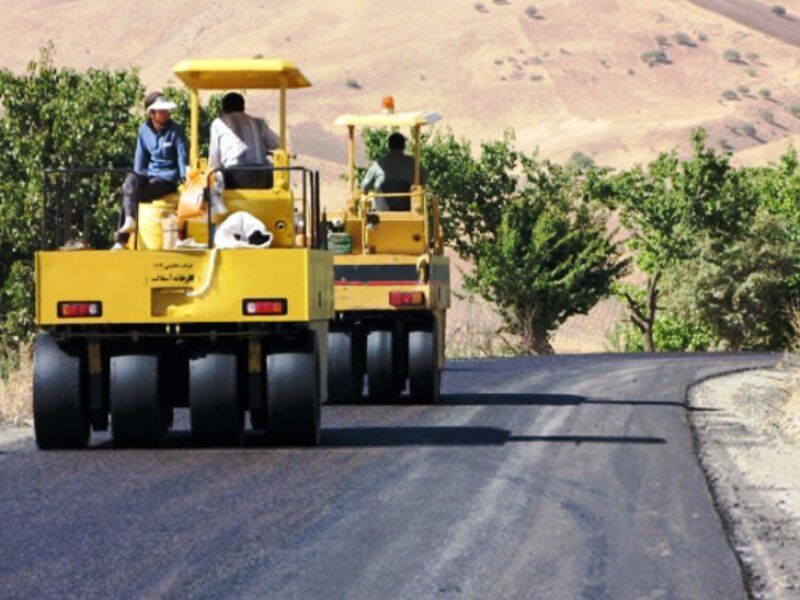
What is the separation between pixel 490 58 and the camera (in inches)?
5738

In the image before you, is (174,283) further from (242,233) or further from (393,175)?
(393,175)

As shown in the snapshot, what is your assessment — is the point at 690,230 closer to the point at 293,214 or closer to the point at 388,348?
the point at 388,348

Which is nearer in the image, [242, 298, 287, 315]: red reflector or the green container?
[242, 298, 287, 315]: red reflector

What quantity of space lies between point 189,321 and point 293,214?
5.70 feet

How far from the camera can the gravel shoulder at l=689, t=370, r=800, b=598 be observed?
1149 cm

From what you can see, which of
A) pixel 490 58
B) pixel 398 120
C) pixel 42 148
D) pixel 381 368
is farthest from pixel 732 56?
pixel 381 368

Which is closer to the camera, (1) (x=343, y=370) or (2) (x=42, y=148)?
(1) (x=343, y=370)

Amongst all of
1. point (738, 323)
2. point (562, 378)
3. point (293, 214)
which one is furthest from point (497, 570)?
point (738, 323)

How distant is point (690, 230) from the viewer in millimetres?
57188

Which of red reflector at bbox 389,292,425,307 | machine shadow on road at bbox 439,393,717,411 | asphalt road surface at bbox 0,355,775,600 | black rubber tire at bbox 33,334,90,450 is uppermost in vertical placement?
red reflector at bbox 389,292,425,307

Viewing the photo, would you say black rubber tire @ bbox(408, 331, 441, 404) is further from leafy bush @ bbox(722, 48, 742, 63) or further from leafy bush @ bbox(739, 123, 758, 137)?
leafy bush @ bbox(722, 48, 742, 63)

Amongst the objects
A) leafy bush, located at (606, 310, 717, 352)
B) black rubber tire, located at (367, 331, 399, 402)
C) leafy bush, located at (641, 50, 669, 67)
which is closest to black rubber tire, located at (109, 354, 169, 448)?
black rubber tire, located at (367, 331, 399, 402)

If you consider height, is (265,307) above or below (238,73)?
below

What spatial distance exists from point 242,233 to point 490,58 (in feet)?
423
